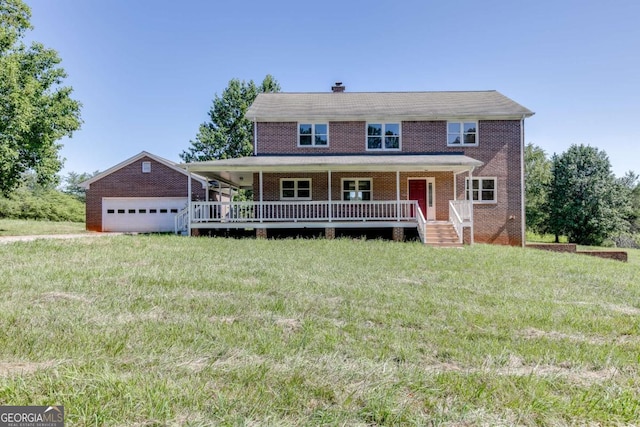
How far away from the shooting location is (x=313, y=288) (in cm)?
618

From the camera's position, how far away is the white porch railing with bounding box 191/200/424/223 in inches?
589

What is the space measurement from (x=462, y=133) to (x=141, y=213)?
18.6 m

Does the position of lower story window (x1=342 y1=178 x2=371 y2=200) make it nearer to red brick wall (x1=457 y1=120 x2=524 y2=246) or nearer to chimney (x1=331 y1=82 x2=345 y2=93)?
red brick wall (x1=457 y1=120 x2=524 y2=246)

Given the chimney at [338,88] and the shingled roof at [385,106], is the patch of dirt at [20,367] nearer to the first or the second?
the shingled roof at [385,106]

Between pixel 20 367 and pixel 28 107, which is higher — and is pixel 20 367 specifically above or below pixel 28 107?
below

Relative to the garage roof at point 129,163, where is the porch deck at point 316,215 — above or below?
below

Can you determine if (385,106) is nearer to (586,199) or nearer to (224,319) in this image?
(224,319)

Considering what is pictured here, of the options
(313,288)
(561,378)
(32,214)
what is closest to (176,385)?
(561,378)

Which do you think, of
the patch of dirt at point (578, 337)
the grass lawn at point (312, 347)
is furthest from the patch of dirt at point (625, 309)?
the patch of dirt at point (578, 337)

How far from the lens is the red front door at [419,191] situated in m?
17.0

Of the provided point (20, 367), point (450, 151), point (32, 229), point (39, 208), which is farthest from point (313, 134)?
point (39, 208)

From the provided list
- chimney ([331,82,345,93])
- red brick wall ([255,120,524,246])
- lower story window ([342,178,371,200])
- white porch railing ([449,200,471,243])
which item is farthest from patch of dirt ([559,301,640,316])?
chimney ([331,82,345,93])

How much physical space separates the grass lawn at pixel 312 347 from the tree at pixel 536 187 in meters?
26.5

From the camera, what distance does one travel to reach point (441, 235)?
1424cm
